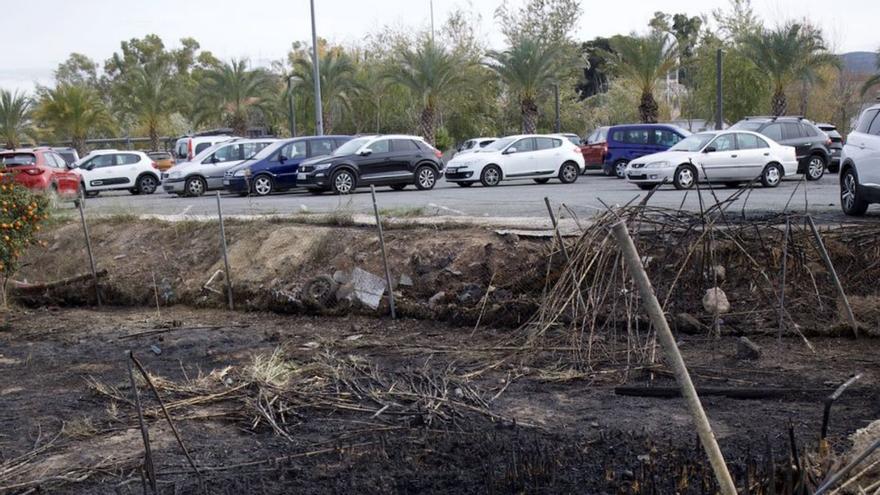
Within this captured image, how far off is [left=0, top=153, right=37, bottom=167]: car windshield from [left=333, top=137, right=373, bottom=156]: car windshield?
7939 mm

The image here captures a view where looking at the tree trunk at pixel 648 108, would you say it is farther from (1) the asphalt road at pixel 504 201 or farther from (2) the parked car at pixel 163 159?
(2) the parked car at pixel 163 159

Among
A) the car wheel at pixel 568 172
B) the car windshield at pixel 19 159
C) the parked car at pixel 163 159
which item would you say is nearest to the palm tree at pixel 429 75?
the parked car at pixel 163 159

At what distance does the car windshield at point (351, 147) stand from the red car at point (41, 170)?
6605mm

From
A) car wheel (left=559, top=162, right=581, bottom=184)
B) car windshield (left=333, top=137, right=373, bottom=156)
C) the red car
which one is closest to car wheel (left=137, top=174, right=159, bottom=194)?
the red car

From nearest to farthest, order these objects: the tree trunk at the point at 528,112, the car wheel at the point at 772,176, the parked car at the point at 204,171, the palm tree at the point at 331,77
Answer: the car wheel at the point at 772,176 < the parked car at the point at 204,171 < the tree trunk at the point at 528,112 < the palm tree at the point at 331,77

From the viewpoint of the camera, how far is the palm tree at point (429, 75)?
3622 cm

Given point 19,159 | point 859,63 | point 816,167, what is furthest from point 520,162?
point 859,63

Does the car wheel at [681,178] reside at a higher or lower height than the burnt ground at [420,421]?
higher

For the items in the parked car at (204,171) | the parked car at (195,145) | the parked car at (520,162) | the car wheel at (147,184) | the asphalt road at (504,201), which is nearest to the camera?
the asphalt road at (504,201)

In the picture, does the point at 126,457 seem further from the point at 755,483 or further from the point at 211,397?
the point at 755,483

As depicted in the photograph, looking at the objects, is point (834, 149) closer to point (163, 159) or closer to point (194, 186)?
point (194, 186)

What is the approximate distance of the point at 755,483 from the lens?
4.92 meters

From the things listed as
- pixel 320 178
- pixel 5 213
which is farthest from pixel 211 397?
pixel 320 178

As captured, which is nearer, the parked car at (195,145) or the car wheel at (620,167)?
the car wheel at (620,167)
